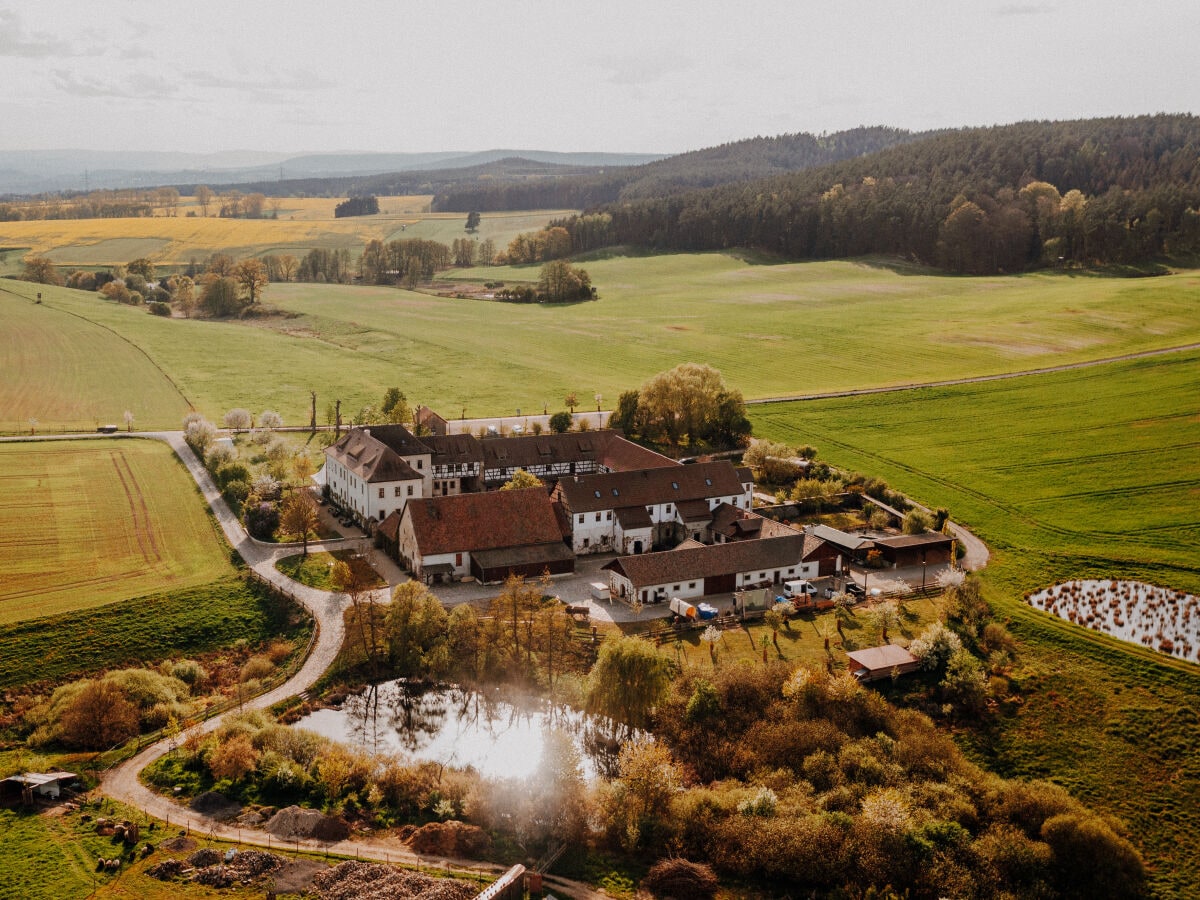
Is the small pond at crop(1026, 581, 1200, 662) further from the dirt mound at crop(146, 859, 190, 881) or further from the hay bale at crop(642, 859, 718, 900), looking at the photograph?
the dirt mound at crop(146, 859, 190, 881)

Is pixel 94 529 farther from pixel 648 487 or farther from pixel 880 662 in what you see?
pixel 880 662

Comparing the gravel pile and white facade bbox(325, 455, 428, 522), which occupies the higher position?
white facade bbox(325, 455, 428, 522)

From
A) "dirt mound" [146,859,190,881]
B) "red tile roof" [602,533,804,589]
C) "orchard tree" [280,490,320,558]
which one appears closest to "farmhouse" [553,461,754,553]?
"red tile roof" [602,533,804,589]

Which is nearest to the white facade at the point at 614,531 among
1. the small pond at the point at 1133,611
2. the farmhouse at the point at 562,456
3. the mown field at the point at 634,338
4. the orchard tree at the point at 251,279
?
the farmhouse at the point at 562,456

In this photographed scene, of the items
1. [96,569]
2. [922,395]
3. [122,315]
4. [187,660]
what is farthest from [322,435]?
[122,315]

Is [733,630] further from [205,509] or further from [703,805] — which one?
[205,509]

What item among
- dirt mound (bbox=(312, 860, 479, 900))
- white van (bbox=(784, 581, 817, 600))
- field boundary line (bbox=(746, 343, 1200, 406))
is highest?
field boundary line (bbox=(746, 343, 1200, 406))

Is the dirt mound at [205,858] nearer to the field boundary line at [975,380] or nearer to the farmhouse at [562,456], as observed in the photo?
the farmhouse at [562,456]
